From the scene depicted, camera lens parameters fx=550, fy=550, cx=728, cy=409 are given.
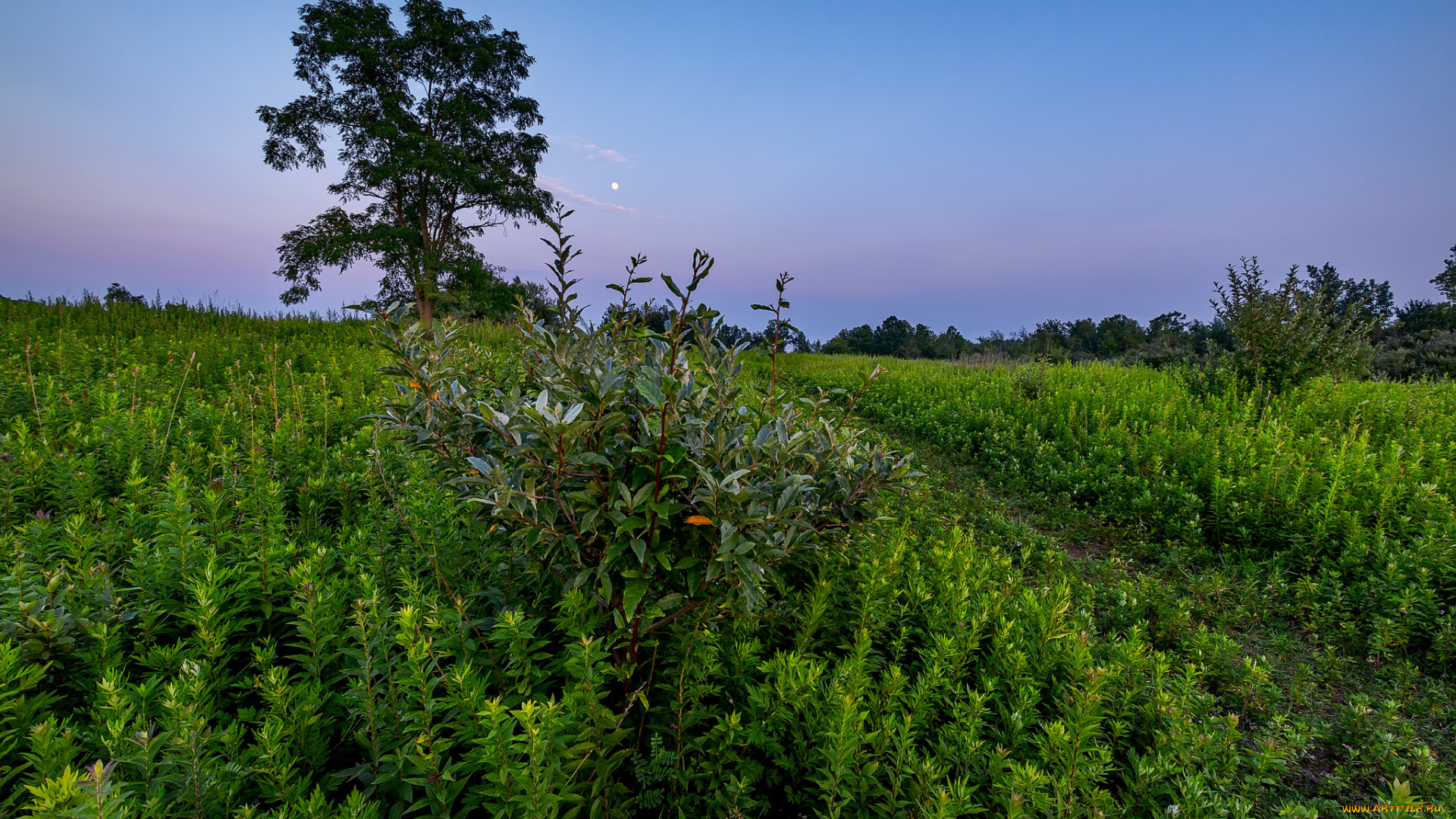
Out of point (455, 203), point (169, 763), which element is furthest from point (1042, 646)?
point (455, 203)

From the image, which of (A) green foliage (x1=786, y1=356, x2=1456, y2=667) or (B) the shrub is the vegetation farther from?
(B) the shrub

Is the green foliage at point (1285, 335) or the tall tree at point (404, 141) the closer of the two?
the green foliage at point (1285, 335)

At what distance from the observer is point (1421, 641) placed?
368cm

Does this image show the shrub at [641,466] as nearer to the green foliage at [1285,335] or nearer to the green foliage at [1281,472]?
the green foliage at [1281,472]

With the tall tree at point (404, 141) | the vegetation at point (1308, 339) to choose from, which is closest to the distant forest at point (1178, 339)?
the vegetation at point (1308, 339)

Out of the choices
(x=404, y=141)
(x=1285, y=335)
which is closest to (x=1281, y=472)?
(x=1285, y=335)

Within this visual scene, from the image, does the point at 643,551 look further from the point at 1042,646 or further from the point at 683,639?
the point at 1042,646

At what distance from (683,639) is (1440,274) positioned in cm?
5214

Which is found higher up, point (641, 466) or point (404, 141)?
point (404, 141)

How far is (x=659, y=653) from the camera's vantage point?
2.17 m


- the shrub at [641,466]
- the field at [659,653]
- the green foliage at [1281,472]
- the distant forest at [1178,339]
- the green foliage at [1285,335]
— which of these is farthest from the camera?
the distant forest at [1178,339]

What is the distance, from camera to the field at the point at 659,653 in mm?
1506

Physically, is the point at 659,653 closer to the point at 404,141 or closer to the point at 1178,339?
the point at 404,141

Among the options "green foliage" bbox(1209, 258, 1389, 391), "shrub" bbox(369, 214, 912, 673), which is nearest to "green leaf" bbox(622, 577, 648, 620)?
"shrub" bbox(369, 214, 912, 673)
